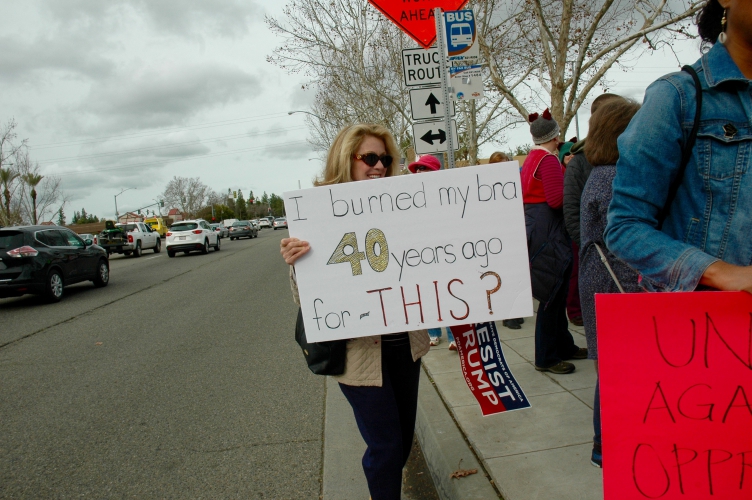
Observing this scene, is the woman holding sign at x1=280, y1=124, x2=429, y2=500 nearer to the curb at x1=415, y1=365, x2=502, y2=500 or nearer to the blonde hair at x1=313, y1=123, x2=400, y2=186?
the blonde hair at x1=313, y1=123, x2=400, y2=186

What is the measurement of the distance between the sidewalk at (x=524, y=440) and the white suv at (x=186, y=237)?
21738 millimetres

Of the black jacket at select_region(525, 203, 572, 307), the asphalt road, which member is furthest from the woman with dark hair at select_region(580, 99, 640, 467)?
the asphalt road

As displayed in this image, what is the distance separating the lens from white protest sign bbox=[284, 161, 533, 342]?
2.24 m

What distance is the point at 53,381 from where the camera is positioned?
18.8 ft

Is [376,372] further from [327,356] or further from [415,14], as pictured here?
[415,14]

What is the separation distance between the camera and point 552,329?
450 cm

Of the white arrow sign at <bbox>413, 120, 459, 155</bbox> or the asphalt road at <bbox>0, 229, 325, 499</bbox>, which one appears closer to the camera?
the asphalt road at <bbox>0, 229, 325, 499</bbox>

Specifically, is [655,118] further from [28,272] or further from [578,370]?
[28,272]

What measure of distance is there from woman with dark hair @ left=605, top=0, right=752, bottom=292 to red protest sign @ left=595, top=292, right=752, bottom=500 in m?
0.10

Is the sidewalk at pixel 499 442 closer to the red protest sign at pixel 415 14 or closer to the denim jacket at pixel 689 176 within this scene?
the denim jacket at pixel 689 176

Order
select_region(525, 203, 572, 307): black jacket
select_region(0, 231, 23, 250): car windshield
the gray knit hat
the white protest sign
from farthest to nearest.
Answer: select_region(0, 231, 23, 250): car windshield
the gray knit hat
select_region(525, 203, 572, 307): black jacket
the white protest sign

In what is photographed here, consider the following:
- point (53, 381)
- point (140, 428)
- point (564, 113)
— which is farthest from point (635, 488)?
point (564, 113)

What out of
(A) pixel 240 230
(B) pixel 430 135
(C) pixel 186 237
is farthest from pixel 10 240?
(A) pixel 240 230

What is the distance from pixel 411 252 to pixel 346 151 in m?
0.61
